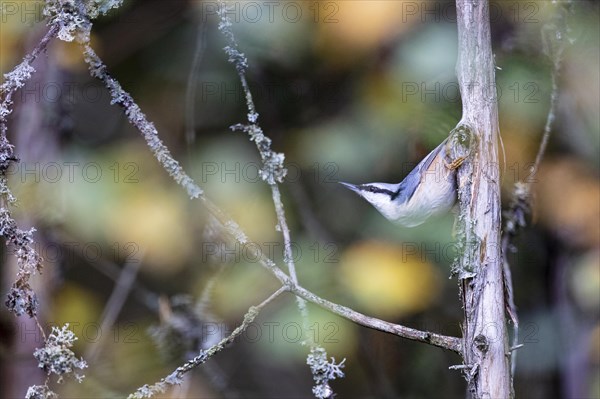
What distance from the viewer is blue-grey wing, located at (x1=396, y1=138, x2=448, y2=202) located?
1549 millimetres

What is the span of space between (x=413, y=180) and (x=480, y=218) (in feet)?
1.22

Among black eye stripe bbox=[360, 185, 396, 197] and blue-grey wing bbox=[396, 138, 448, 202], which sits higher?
black eye stripe bbox=[360, 185, 396, 197]

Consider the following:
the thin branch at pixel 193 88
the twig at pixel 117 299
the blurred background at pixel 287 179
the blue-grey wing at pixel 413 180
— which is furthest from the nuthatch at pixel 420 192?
the twig at pixel 117 299

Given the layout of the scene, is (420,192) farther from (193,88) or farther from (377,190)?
(193,88)

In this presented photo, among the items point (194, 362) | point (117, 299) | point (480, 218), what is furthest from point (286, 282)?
point (117, 299)

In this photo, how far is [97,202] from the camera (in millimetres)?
1894

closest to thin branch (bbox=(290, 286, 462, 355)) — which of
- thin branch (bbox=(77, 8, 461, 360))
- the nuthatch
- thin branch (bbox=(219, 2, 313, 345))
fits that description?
thin branch (bbox=(77, 8, 461, 360))

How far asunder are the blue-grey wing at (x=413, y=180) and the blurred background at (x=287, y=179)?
0.15m

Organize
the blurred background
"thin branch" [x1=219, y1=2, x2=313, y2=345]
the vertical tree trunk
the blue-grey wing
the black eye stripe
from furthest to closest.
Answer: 1. the blurred background
2. the black eye stripe
3. the blue-grey wing
4. "thin branch" [x1=219, y1=2, x2=313, y2=345]
5. the vertical tree trunk

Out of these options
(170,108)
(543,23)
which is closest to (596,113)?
(543,23)

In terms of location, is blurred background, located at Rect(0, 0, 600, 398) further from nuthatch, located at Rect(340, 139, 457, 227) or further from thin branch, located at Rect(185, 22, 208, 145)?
nuthatch, located at Rect(340, 139, 457, 227)

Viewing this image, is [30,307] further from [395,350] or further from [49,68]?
[395,350]

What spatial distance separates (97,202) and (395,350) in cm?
112

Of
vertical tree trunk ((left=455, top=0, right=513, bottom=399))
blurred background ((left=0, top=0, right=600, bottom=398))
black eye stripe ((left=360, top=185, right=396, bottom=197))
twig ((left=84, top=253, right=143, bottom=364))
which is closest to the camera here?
vertical tree trunk ((left=455, top=0, right=513, bottom=399))
